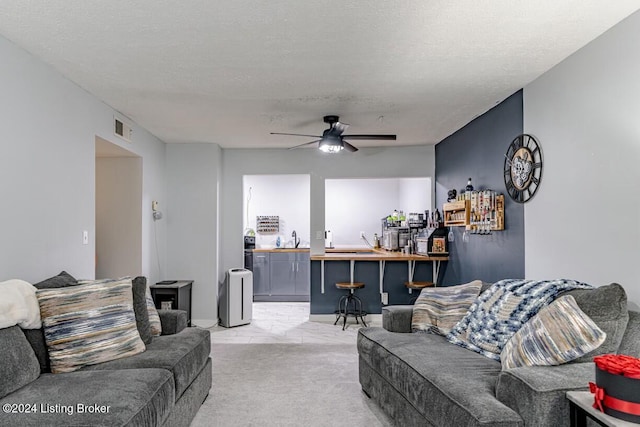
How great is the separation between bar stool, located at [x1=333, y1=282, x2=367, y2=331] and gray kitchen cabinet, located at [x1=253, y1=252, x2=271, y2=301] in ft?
6.57

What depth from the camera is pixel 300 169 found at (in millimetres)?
6129

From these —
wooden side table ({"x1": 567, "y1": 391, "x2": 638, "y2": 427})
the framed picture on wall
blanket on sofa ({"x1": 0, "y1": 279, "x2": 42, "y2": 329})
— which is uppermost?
the framed picture on wall

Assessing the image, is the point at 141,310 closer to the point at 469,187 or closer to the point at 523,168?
the point at 523,168

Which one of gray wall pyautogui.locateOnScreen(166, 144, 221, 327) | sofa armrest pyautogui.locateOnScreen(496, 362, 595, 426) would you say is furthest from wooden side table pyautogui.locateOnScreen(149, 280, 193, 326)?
sofa armrest pyautogui.locateOnScreen(496, 362, 595, 426)

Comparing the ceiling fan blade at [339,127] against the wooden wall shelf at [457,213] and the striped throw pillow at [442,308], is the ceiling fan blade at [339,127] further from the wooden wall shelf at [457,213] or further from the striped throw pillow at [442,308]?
the striped throw pillow at [442,308]

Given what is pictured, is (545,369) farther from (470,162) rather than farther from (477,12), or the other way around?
(470,162)

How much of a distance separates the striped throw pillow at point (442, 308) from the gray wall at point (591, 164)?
0.61 m

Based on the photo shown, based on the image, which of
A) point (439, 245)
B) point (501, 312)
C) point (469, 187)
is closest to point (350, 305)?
point (439, 245)

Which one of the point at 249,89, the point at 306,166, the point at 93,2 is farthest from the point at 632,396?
the point at 306,166

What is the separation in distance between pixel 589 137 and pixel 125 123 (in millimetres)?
4124

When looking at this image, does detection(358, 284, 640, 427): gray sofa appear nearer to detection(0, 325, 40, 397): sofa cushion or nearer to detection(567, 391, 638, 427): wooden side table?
detection(567, 391, 638, 427): wooden side table

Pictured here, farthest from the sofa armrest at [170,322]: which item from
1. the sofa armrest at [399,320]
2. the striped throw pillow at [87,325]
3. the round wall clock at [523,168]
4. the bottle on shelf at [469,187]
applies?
the bottle on shelf at [469,187]

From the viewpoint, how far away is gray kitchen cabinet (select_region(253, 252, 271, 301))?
748 cm

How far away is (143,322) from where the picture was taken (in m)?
2.81
